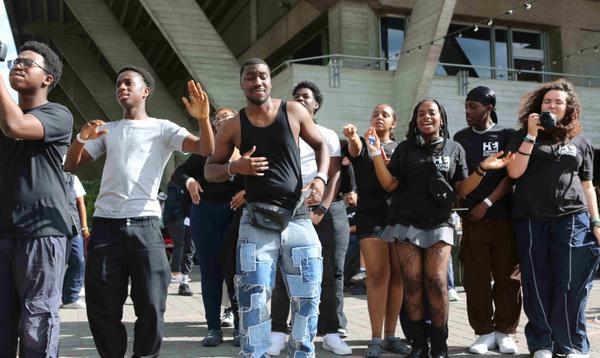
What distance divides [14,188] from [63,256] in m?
0.50

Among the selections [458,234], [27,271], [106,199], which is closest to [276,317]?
[106,199]

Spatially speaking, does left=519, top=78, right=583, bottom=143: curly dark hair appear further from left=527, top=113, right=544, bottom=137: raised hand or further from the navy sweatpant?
the navy sweatpant

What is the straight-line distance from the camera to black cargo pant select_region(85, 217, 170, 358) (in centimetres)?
418

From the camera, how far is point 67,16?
99.2 ft

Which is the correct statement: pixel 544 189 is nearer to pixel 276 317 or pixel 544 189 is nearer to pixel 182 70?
pixel 276 317

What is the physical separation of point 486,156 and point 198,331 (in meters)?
3.36

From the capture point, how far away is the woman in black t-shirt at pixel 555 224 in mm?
5082

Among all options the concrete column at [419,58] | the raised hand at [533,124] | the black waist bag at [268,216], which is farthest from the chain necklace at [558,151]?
the concrete column at [419,58]

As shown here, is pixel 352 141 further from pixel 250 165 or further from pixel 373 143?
pixel 250 165

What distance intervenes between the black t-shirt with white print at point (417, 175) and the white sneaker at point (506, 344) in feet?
3.94

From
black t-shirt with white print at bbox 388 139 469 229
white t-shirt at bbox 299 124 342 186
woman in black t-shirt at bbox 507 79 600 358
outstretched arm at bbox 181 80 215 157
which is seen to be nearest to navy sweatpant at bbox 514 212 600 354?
woman in black t-shirt at bbox 507 79 600 358

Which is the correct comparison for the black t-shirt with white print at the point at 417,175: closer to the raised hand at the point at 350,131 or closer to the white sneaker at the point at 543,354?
the raised hand at the point at 350,131

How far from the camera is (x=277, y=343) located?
219 inches

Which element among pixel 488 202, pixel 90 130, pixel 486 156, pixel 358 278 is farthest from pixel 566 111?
pixel 358 278
